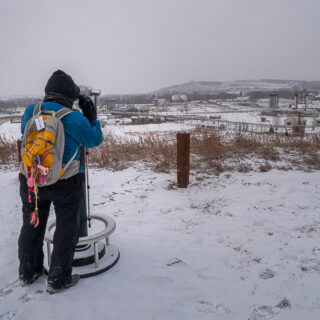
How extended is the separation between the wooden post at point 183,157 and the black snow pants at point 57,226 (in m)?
3.13

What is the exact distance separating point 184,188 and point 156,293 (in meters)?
3.22

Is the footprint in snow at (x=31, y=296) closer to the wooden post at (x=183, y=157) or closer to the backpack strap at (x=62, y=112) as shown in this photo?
the backpack strap at (x=62, y=112)

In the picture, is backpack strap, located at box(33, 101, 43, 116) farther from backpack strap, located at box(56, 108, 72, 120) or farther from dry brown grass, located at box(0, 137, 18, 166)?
dry brown grass, located at box(0, 137, 18, 166)

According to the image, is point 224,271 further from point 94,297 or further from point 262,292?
point 94,297

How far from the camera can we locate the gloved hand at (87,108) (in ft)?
8.34

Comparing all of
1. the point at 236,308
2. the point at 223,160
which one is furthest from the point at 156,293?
the point at 223,160

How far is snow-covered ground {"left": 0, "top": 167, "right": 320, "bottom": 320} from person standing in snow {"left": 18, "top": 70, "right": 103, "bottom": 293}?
0.29m

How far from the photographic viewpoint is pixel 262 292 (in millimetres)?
2566

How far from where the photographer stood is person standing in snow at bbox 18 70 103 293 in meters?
2.31

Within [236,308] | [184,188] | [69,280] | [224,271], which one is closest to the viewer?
[236,308]

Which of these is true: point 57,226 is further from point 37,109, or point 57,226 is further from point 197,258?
point 197,258

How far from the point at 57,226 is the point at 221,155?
5.80 meters

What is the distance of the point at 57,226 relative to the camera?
2391mm

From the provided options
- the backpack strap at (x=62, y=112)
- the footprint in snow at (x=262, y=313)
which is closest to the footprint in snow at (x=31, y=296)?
the backpack strap at (x=62, y=112)
